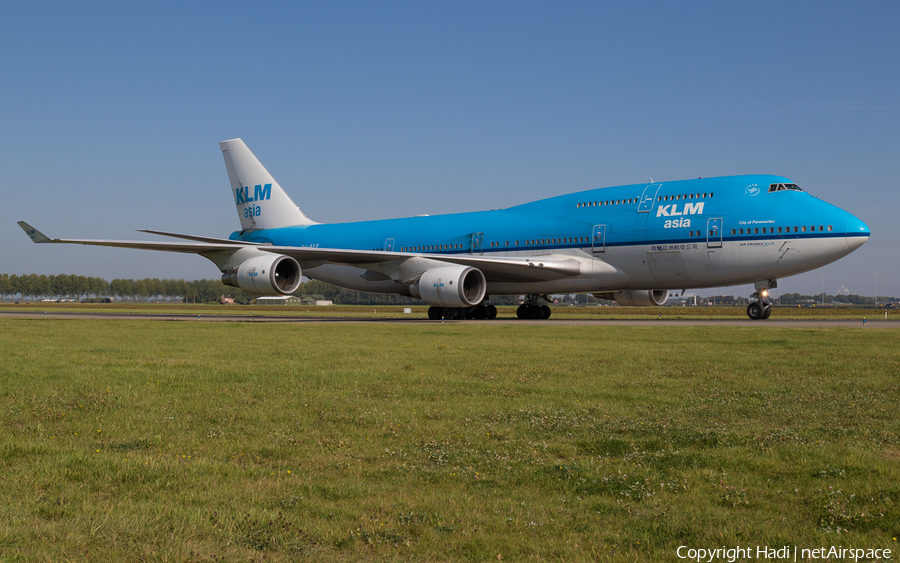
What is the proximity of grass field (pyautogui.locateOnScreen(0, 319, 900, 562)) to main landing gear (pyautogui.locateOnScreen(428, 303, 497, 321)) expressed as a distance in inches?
758

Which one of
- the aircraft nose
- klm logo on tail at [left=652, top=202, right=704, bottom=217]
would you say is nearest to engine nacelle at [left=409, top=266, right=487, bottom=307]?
klm logo on tail at [left=652, top=202, right=704, bottom=217]

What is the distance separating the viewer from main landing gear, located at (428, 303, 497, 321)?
3117 cm

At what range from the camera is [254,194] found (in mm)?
41719

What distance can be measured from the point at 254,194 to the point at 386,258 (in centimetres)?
1553

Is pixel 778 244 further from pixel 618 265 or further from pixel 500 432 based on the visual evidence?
pixel 500 432

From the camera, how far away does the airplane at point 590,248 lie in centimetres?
2509

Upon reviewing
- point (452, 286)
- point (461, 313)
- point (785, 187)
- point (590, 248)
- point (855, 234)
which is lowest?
point (461, 313)

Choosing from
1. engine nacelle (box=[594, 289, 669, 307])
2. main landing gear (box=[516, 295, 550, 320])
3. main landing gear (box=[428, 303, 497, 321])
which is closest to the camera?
main landing gear (box=[428, 303, 497, 321])

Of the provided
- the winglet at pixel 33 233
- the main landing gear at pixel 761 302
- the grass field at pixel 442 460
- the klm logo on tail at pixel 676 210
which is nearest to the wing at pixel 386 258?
the winglet at pixel 33 233

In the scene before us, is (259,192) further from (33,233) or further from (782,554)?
(782,554)

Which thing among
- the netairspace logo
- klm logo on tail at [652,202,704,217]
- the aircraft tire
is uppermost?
klm logo on tail at [652,202,704,217]

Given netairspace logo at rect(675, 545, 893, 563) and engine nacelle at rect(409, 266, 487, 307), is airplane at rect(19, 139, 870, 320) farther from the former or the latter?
netairspace logo at rect(675, 545, 893, 563)

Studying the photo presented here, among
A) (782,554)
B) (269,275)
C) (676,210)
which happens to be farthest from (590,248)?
(782,554)

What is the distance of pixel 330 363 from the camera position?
1232 centimetres
